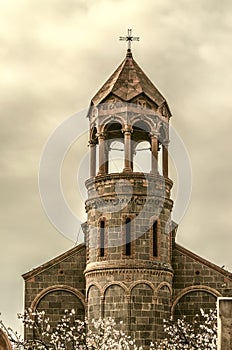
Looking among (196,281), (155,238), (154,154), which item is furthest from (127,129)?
(196,281)

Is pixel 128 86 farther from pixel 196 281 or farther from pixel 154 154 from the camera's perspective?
pixel 196 281

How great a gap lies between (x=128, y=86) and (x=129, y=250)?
785 cm

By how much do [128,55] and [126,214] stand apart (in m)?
8.68

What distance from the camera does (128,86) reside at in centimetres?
4806

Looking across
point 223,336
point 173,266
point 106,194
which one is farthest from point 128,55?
point 223,336

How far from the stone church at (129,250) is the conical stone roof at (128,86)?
1.9 inches

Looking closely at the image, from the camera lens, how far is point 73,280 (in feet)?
165

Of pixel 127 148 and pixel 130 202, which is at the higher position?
pixel 127 148

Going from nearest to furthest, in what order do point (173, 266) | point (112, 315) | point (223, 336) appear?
1. point (223, 336)
2. point (112, 315)
3. point (173, 266)

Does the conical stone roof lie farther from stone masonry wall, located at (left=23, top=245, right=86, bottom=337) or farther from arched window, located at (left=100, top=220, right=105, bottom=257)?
stone masonry wall, located at (left=23, top=245, right=86, bottom=337)

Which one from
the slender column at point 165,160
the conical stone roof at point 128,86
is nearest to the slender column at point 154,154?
the slender column at point 165,160

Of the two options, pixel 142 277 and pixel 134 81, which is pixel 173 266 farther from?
pixel 134 81

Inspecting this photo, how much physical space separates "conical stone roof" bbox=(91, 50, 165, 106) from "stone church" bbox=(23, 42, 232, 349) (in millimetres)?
48

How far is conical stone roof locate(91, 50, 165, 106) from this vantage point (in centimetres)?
4762
